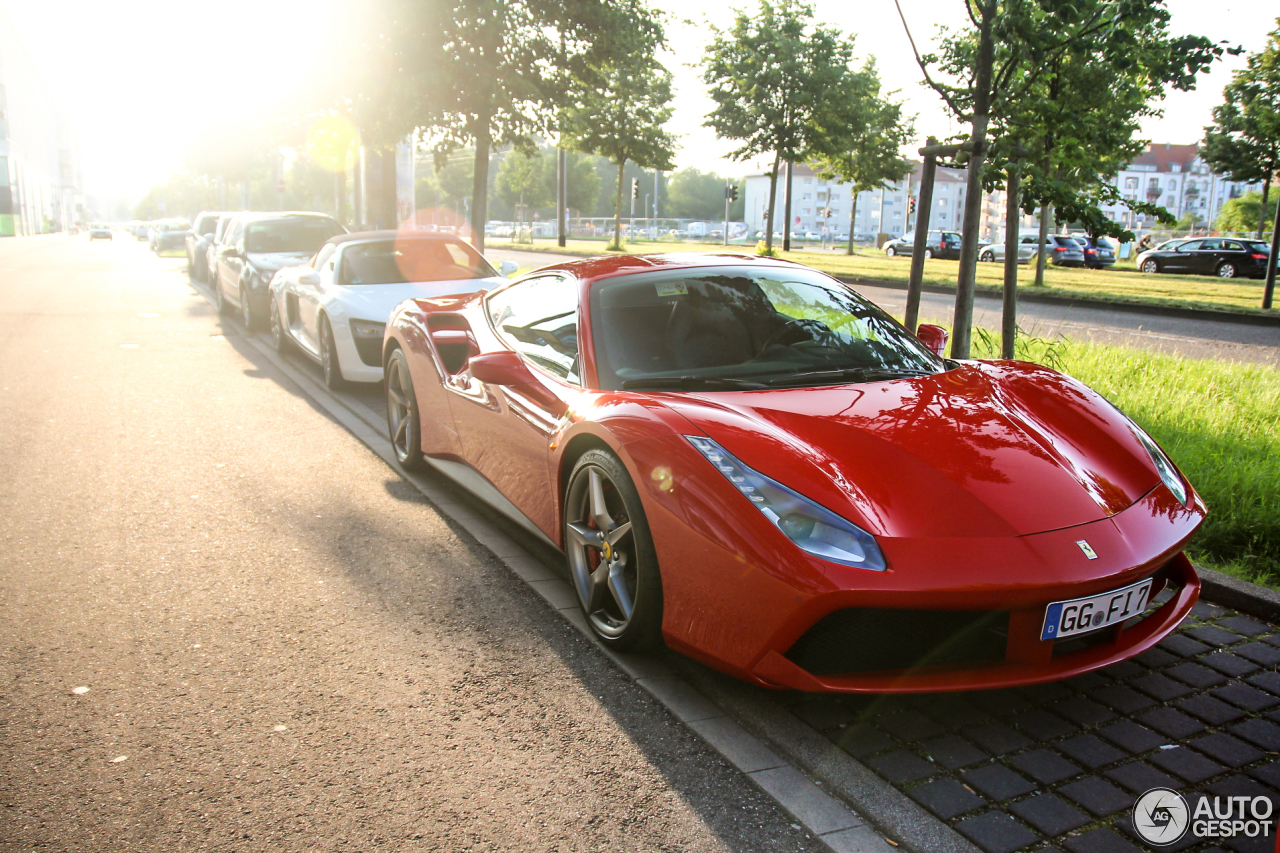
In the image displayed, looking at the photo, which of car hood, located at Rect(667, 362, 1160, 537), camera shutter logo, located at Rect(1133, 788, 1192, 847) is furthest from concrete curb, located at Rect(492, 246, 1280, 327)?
camera shutter logo, located at Rect(1133, 788, 1192, 847)

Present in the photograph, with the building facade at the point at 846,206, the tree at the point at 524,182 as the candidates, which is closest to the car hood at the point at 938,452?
the tree at the point at 524,182

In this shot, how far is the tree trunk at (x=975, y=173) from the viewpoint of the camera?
685 centimetres

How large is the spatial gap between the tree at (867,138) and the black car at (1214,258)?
9.79 meters

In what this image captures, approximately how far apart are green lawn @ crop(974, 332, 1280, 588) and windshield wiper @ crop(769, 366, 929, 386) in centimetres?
160

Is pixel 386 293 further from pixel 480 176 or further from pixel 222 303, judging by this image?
pixel 480 176

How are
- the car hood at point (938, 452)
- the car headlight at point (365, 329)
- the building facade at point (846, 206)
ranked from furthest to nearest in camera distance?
the building facade at point (846, 206) → the car headlight at point (365, 329) → the car hood at point (938, 452)

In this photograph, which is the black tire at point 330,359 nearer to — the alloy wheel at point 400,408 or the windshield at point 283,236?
the alloy wheel at point 400,408

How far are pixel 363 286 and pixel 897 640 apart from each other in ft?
21.9

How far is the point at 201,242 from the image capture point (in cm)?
2147

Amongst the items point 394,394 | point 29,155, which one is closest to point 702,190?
point 29,155

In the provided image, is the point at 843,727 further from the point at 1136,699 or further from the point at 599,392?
the point at 599,392

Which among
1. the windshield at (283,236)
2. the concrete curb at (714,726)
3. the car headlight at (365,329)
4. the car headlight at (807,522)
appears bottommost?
the concrete curb at (714,726)

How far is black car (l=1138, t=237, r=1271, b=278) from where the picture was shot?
31.7 metres

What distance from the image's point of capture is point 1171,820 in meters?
2.39
